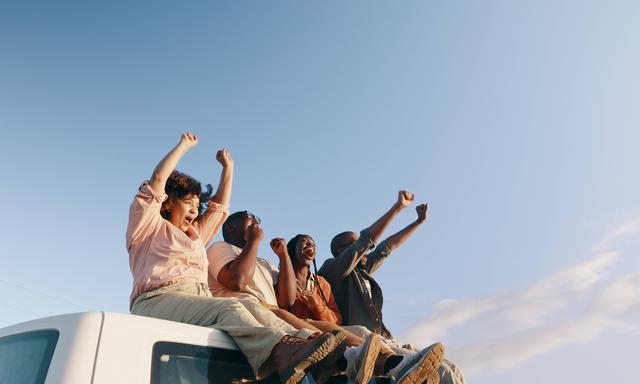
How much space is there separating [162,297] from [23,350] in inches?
33.3

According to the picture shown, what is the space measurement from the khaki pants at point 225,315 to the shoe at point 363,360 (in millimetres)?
255

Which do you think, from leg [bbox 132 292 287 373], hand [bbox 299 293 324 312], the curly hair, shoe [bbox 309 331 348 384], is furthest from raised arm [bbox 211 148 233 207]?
shoe [bbox 309 331 348 384]

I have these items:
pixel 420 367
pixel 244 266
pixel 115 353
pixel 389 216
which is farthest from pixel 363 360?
pixel 389 216

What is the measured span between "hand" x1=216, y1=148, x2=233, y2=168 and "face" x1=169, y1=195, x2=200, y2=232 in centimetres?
93

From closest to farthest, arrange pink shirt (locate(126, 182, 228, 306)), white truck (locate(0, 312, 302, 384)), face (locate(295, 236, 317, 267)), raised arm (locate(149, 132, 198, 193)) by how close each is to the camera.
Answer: white truck (locate(0, 312, 302, 384)), pink shirt (locate(126, 182, 228, 306)), raised arm (locate(149, 132, 198, 193)), face (locate(295, 236, 317, 267))

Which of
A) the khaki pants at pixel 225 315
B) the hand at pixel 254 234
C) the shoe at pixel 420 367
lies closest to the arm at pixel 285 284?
the hand at pixel 254 234

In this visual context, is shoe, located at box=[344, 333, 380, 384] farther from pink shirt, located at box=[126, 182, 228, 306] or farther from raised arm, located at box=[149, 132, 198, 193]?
raised arm, located at box=[149, 132, 198, 193]

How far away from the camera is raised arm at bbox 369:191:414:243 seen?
5.84 meters

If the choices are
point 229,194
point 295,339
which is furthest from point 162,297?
point 229,194

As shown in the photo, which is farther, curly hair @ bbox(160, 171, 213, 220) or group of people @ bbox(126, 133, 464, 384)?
curly hair @ bbox(160, 171, 213, 220)

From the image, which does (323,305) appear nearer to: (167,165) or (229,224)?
(229,224)

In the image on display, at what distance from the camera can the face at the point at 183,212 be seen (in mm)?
3945

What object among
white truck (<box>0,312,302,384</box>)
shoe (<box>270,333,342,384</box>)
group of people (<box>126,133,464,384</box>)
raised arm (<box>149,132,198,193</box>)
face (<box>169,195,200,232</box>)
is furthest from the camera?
face (<box>169,195,200,232</box>)

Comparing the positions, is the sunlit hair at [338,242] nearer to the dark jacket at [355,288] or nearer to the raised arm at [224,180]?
the dark jacket at [355,288]
